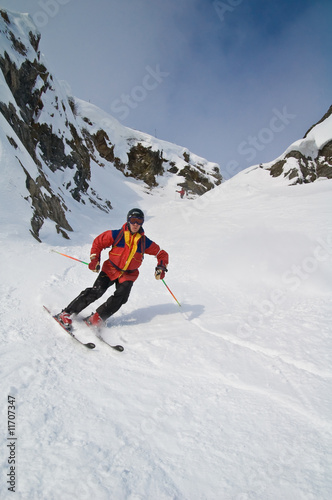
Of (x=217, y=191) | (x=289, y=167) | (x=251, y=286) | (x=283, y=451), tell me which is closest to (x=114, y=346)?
(x=283, y=451)

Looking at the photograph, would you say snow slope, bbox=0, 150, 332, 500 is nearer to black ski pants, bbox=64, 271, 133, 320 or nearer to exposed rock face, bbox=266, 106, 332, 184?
black ski pants, bbox=64, 271, 133, 320

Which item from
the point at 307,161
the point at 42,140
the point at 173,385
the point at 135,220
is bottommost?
the point at 173,385

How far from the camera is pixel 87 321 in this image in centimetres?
370

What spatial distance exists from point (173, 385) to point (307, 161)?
28.5 metres

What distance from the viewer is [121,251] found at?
13.3ft

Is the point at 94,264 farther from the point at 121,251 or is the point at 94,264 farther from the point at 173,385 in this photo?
the point at 173,385

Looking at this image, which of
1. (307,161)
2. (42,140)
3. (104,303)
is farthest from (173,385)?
(307,161)

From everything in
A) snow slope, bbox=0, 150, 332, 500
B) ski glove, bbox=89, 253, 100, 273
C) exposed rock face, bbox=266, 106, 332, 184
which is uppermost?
exposed rock face, bbox=266, 106, 332, 184

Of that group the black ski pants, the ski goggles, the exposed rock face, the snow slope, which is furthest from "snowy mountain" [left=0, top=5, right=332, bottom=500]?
the exposed rock face

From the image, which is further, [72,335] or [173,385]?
[72,335]

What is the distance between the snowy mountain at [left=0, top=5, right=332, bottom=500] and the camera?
152cm

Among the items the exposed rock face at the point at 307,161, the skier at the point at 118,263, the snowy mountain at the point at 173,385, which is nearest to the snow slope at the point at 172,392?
the snowy mountain at the point at 173,385

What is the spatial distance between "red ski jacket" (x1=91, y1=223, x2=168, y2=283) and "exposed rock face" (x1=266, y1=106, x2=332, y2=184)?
23.3 meters

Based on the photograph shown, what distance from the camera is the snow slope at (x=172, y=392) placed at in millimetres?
1513
